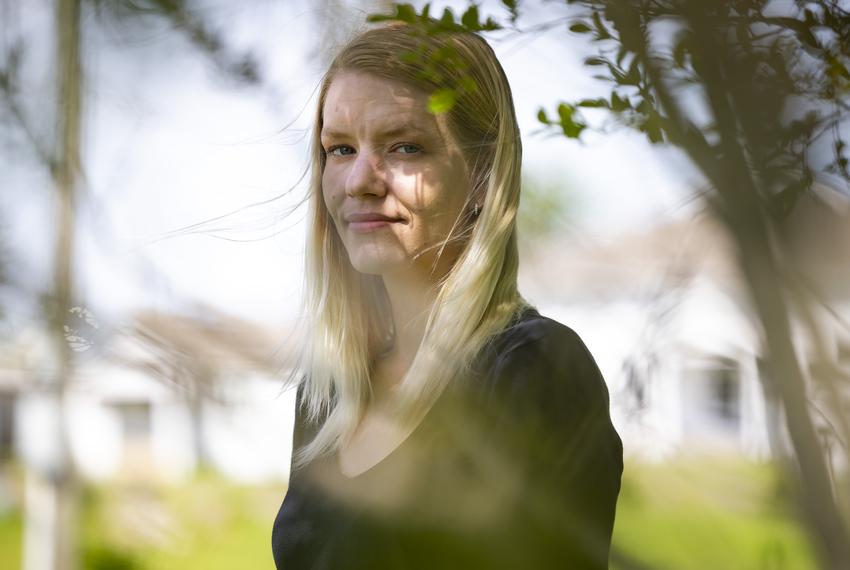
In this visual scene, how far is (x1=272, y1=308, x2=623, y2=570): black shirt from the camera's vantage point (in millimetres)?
948

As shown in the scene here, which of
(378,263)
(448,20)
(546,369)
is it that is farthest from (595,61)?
(378,263)

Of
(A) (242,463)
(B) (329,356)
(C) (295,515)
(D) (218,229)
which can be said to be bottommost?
(A) (242,463)

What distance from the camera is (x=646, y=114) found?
707mm

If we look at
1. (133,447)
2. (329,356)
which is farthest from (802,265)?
(133,447)

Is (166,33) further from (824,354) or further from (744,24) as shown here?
(824,354)

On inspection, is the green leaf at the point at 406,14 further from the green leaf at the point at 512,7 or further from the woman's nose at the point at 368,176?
the woman's nose at the point at 368,176

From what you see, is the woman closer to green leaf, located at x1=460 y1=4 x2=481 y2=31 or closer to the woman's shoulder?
the woman's shoulder

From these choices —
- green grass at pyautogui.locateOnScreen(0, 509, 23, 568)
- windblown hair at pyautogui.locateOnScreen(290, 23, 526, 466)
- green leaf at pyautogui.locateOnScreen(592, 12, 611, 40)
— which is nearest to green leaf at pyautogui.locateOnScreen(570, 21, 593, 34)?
green leaf at pyautogui.locateOnScreen(592, 12, 611, 40)

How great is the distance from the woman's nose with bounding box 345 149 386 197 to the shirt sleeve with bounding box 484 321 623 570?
0.89 ft

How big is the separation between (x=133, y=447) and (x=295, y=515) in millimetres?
4579

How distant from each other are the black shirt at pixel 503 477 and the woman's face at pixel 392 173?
0.17 meters

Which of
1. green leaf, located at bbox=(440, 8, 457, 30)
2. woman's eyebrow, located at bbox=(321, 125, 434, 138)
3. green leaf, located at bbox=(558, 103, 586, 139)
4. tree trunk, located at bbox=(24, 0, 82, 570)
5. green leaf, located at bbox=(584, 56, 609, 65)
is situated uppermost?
green leaf, located at bbox=(440, 8, 457, 30)

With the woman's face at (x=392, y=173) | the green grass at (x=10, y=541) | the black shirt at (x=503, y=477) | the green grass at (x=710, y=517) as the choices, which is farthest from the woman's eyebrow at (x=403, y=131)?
the green grass at (x=10, y=541)

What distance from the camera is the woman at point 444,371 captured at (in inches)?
38.3
